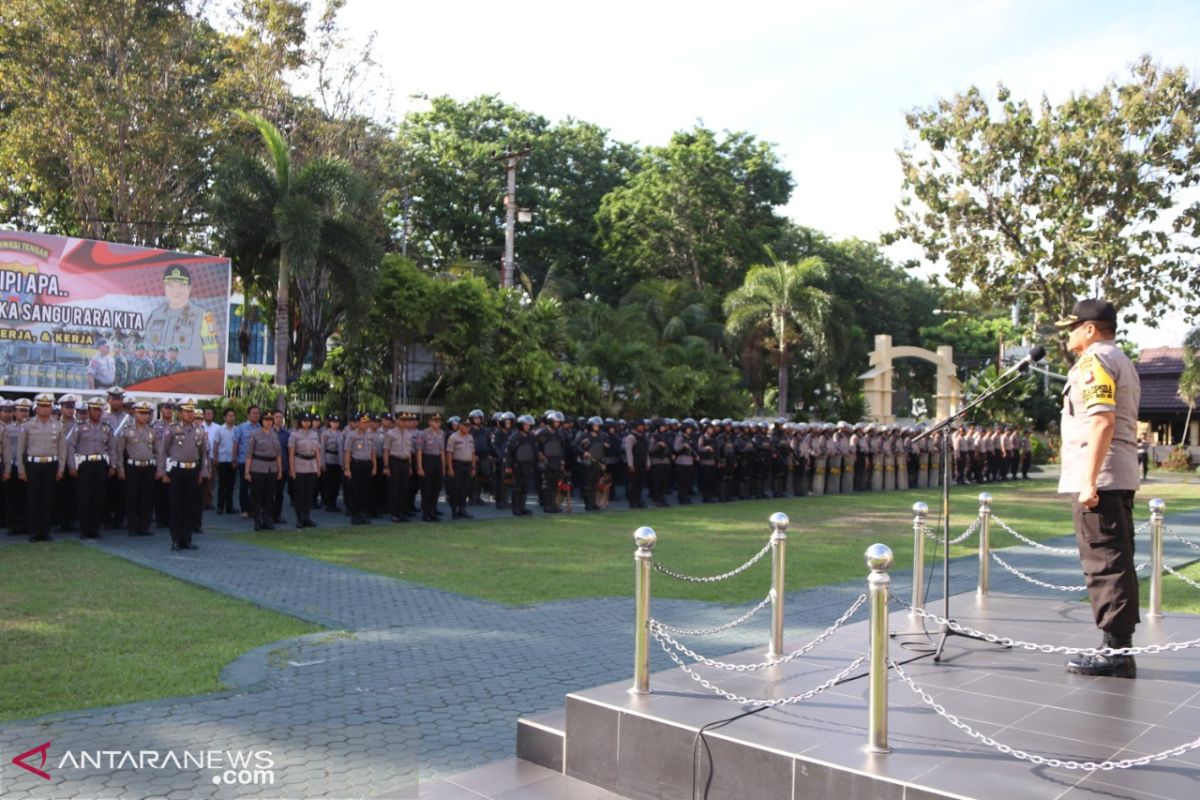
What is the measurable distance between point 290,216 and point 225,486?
18.3ft

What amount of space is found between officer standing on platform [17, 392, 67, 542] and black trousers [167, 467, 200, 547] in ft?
5.00

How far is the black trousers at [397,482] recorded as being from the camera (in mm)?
15789

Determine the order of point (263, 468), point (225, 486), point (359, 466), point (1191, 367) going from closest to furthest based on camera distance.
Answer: point (263, 468) < point (359, 466) < point (225, 486) < point (1191, 367)

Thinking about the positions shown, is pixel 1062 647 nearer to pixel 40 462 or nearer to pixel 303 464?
pixel 303 464

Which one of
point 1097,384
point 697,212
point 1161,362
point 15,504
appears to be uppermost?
point 697,212

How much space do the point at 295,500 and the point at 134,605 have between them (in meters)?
6.19

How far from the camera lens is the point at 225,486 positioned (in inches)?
640

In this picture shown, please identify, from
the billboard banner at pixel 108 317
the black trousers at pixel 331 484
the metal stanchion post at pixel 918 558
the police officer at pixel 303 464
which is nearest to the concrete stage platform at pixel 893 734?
the metal stanchion post at pixel 918 558

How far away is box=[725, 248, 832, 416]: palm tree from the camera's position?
32.2 metres

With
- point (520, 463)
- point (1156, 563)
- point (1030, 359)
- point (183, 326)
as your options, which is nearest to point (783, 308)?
point (520, 463)

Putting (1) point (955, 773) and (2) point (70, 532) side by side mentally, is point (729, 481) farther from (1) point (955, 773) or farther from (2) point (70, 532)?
(1) point (955, 773)

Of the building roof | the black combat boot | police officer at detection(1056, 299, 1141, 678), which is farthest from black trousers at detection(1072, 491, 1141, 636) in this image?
the building roof

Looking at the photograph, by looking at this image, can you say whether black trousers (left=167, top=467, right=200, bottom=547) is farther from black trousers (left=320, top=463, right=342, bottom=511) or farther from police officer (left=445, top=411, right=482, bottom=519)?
police officer (left=445, top=411, right=482, bottom=519)

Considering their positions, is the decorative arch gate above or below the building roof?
below
